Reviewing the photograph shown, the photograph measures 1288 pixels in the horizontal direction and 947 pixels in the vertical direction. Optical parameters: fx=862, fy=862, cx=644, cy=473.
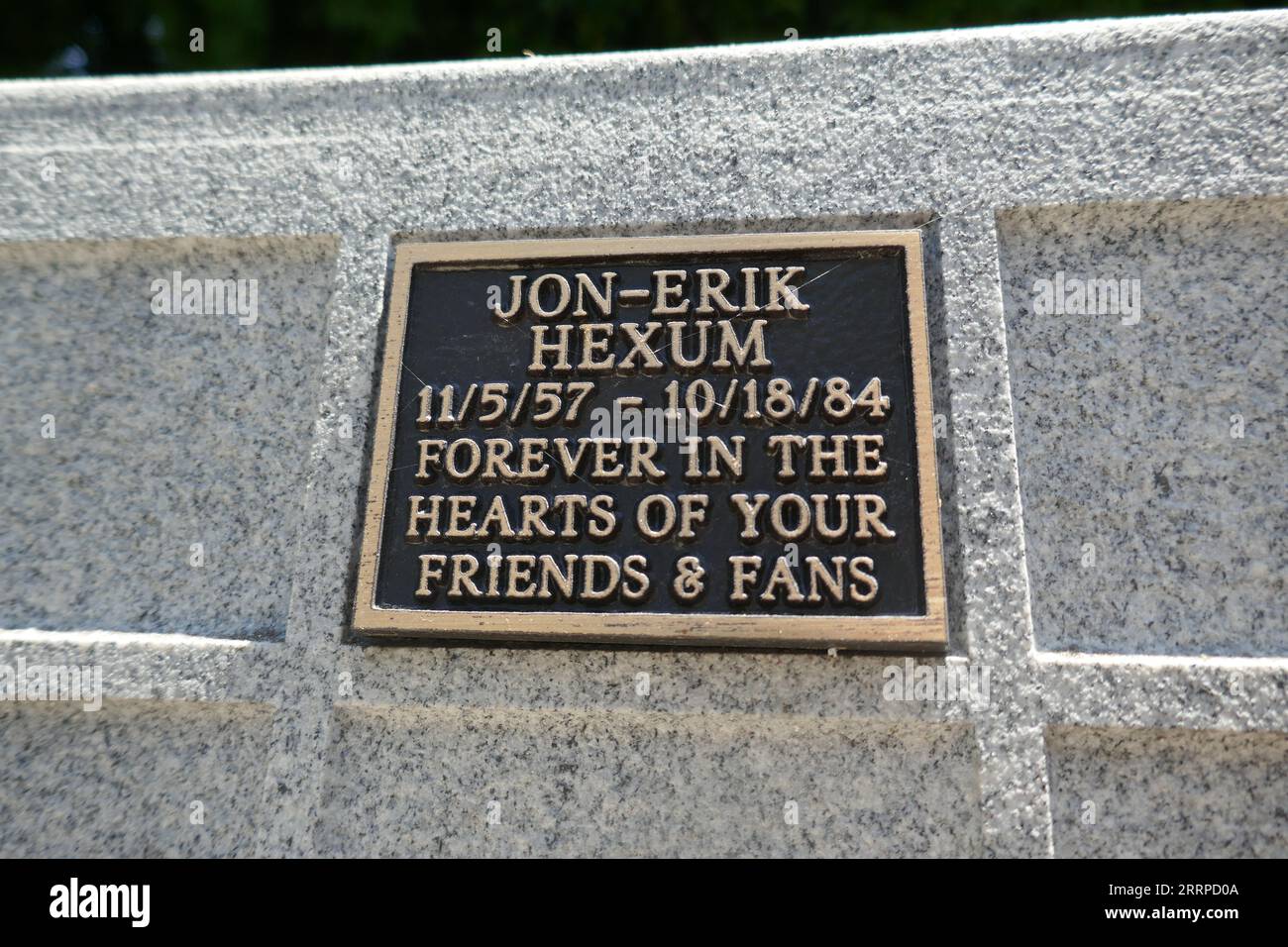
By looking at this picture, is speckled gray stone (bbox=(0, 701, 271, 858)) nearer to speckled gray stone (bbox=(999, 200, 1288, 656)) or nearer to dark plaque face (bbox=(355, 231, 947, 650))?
dark plaque face (bbox=(355, 231, 947, 650))

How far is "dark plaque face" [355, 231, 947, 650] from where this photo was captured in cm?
229

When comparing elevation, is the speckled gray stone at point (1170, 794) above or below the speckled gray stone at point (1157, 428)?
below

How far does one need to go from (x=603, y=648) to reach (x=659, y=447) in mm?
584

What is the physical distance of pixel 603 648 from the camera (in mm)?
2344

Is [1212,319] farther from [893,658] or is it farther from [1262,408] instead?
[893,658]

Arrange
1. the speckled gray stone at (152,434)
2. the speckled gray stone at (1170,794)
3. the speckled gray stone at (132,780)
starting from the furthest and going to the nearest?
the speckled gray stone at (152,434)
the speckled gray stone at (132,780)
the speckled gray stone at (1170,794)

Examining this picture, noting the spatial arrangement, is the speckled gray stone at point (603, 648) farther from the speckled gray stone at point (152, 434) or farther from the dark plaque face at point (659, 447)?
the dark plaque face at point (659, 447)

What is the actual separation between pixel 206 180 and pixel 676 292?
172 cm

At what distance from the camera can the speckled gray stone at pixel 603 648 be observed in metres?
2.25

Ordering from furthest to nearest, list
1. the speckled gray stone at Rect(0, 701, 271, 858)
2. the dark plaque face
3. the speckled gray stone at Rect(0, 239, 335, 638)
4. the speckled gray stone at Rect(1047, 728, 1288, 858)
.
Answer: the speckled gray stone at Rect(0, 239, 335, 638)
the speckled gray stone at Rect(0, 701, 271, 858)
the dark plaque face
the speckled gray stone at Rect(1047, 728, 1288, 858)

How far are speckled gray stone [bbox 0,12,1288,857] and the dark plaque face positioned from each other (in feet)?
0.43

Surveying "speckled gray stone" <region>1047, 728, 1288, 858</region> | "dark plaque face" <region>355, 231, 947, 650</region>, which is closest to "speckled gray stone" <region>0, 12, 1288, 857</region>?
"speckled gray stone" <region>1047, 728, 1288, 858</region>

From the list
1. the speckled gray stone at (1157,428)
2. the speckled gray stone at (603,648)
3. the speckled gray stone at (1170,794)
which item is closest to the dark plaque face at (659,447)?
the speckled gray stone at (603,648)

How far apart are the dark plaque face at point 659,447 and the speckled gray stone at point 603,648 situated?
132 millimetres
